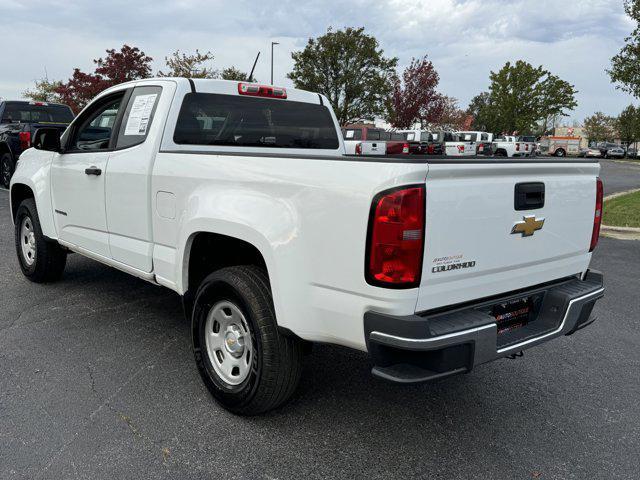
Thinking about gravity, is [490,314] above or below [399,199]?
below

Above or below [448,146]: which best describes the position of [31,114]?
above

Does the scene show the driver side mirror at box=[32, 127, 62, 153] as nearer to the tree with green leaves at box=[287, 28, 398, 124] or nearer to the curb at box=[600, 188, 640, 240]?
the curb at box=[600, 188, 640, 240]

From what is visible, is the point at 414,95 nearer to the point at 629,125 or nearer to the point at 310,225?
the point at 629,125

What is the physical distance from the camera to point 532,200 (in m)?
2.73

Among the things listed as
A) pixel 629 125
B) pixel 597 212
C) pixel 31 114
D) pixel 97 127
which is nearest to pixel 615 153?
pixel 629 125

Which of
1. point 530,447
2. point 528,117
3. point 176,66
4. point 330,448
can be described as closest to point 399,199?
point 330,448

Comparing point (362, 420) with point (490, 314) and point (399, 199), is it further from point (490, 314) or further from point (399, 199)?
point (399, 199)

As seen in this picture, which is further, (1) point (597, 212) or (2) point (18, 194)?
(2) point (18, 194)

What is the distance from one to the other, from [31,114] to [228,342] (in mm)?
11840

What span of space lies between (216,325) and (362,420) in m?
1.02

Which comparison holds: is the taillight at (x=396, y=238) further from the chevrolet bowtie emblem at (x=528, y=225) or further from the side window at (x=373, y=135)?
the side window at (x=373, y=135)

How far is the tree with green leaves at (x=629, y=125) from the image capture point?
58.3 metres

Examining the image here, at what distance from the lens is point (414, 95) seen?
4403 cm

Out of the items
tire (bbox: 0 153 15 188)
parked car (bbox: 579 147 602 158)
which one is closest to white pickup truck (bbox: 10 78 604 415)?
tire (bbox: 0 153 15 188)
